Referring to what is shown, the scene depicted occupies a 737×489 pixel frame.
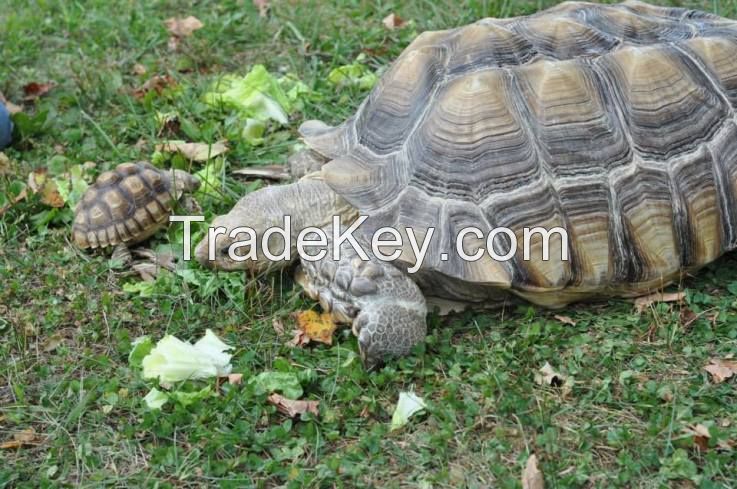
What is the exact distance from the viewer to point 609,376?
374cm

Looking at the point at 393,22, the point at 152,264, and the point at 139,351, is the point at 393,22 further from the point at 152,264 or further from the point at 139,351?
the point at 139,351

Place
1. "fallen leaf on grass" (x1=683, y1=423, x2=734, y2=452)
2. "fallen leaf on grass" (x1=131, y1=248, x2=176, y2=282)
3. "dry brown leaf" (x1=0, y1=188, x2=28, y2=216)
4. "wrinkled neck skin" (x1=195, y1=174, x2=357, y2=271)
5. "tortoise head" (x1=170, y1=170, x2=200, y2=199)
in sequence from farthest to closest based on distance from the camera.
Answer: "dry brown leaf" (x1=0, y1=188, x2=28, y2=216), "tortoise head" (x1=170, y1=170, x2=200, y2=199), "fallen leaf on grass" (x1=131, y1=248, x2=176, y2=282), "wrinkled neck skin" (x1=195, y1=174, x2=357, y2=271), "fallen leaf on grass" (x1=683, y1=423, x2=734, y2=452)

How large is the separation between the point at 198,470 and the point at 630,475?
149 centimetres

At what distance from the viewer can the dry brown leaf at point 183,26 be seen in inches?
275

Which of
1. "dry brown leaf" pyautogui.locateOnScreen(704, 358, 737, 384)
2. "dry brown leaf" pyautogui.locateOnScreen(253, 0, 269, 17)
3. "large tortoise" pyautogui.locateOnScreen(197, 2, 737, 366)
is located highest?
"large tortoise" pyautogui.locateOnScreen(197, 2, 737, 366)

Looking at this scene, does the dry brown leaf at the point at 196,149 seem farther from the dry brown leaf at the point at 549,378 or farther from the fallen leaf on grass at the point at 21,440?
the dry brown leaf at the point at 549,378

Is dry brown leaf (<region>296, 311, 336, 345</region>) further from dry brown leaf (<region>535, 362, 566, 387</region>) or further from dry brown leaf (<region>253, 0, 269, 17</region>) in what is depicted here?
dry brown leaf (<region>253, 0, 269, 17</region>)

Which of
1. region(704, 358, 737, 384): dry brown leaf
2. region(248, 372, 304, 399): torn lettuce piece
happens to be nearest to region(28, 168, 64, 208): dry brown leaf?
region(248, 372, 304, 399): torn lettuce piece

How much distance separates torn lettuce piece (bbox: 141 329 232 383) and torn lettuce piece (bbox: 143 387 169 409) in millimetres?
103

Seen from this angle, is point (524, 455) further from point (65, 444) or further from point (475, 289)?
point (65, 444)

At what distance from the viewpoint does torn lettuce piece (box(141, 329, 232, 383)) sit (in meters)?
3.91

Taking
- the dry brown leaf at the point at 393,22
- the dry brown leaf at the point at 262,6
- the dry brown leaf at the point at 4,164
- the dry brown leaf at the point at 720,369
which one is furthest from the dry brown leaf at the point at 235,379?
the dry brown leaf at the point at 262,6

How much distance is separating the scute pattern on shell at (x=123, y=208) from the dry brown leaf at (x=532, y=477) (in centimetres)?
244

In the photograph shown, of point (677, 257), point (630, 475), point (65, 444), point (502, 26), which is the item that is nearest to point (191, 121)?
point (502, 26)
